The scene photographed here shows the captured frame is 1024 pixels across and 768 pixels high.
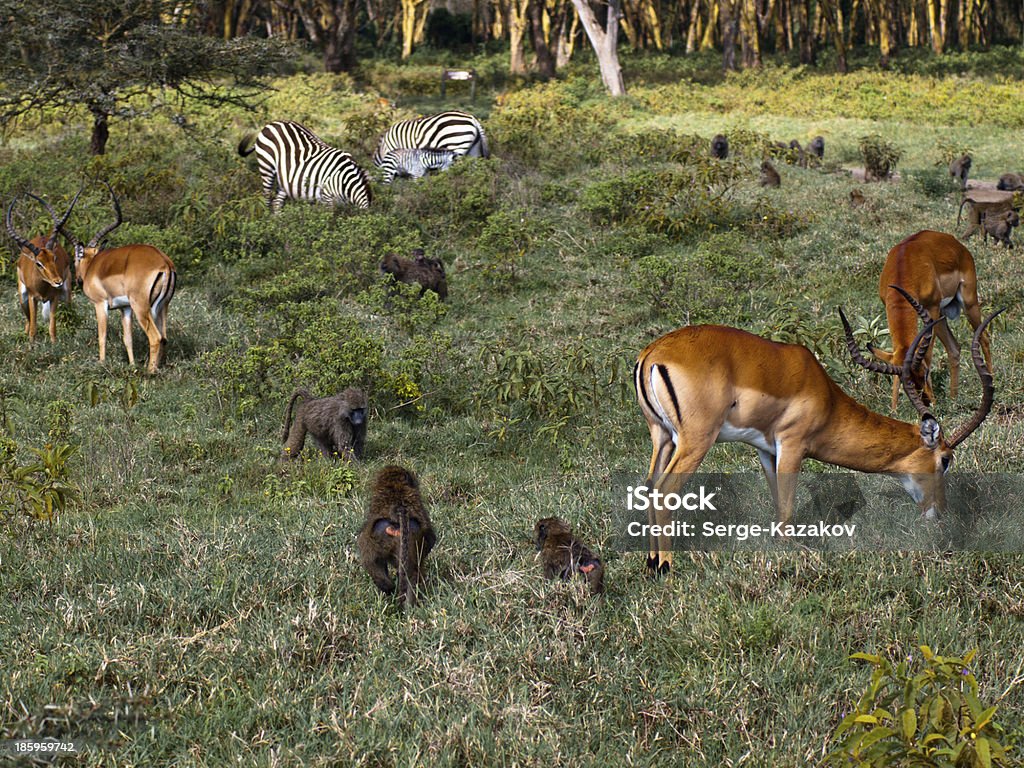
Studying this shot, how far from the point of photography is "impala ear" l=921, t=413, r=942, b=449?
5078 mm

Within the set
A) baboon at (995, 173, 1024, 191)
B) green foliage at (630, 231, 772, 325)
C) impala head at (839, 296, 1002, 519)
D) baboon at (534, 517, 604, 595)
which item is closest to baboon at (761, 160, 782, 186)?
baboon at (995, 173, 1024, 191)

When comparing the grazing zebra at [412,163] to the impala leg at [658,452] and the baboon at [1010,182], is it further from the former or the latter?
the impala leg at [658,452]

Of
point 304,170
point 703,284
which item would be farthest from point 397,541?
point 304,170

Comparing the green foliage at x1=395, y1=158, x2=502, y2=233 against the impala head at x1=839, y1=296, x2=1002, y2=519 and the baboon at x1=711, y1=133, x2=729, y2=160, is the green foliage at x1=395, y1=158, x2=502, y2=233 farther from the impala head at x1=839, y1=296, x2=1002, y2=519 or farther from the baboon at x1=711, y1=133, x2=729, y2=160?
the impala head at x1=839, y1=296, x2=1002, y2=519

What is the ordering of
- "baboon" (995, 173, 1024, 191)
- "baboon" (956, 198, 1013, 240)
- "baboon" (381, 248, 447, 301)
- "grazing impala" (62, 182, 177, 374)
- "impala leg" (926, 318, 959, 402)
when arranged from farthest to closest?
"baboon" (995, 173, 1024, 191), "baboon" (956, 198, 1013, 240), "baboon" (381, 248, 447, 301), "grazing impala" (62, 182, 177, 374), "impala leg" (926, 318, 959, 402)

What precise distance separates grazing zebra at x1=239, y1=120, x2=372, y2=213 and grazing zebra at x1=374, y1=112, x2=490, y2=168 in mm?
1401

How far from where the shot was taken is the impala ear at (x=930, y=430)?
16.7 feet

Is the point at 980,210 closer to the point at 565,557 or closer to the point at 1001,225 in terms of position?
the point at 1001,225

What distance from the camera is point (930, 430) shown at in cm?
511

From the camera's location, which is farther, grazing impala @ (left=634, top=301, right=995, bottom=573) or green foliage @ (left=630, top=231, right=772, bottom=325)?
green foliage @ (left=630, top=231, right=772, bottom=325)

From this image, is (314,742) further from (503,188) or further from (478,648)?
(503,188)

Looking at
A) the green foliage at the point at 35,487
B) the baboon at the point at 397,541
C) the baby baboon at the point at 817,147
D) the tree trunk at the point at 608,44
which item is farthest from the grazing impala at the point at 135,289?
the tree trunk at the point at 608,44

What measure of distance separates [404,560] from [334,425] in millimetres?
2599

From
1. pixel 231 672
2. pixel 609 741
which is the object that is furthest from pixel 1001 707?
pixel 231 672
